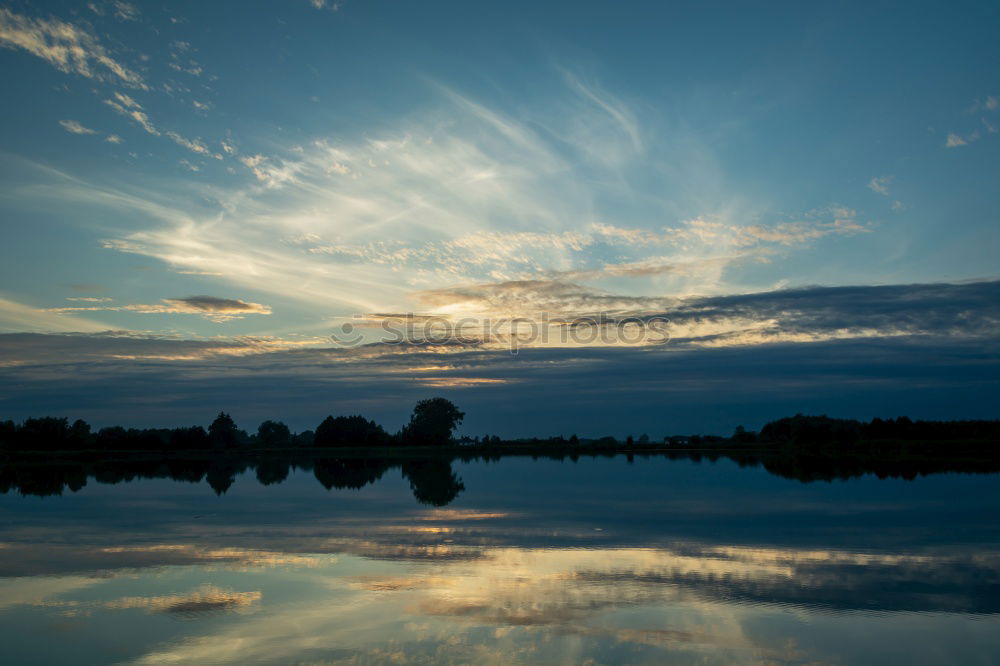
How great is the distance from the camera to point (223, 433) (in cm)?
11275

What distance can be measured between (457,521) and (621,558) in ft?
28.0

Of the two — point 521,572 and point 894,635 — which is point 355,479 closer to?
point 521,572

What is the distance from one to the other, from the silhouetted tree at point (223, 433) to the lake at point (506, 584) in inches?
3375

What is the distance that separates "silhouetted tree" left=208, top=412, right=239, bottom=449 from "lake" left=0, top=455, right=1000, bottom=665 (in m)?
85.7

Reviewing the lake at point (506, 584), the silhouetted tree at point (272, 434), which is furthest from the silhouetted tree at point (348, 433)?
the lake at point (506, 584)

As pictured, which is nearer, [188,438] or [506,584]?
[506,584]

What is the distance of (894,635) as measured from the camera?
427 inches

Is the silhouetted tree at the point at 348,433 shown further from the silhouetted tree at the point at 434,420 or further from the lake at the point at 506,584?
the lake at the point at 506,584

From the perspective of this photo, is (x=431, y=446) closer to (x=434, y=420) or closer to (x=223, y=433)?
(x=434, y=420)

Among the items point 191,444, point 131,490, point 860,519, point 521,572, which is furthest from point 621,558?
point 191,444

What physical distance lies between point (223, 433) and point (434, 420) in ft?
116

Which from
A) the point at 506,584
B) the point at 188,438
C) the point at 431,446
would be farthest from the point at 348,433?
the point at 506,584

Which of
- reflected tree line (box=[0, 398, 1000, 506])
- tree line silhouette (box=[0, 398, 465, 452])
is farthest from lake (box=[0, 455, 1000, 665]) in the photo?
tree line silhouette (box=[0, 398, 465, 452])

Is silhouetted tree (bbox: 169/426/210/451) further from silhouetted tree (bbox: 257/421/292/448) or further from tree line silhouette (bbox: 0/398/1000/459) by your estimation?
silhouetted tree (bbox: 257/421/292/448)
